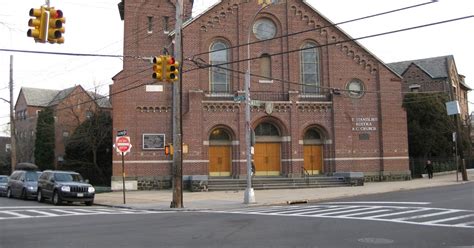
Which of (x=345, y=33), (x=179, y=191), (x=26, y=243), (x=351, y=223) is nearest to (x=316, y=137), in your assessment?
(x=345, y=33)

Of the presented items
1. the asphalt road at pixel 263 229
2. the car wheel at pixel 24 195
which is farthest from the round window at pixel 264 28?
the asphalt road at pixel 263 229

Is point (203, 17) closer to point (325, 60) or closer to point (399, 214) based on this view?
point (325, 60)

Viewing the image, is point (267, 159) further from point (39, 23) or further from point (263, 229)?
point (39, 23)

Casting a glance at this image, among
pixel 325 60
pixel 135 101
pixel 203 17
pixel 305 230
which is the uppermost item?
pixel 203 17

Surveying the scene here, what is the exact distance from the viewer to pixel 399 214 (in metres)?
16.2

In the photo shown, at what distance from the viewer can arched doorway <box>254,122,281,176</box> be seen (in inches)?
1442

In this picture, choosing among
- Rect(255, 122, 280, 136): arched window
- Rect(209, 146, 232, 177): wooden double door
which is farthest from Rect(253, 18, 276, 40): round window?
Rect(209, 146, 232, 177): wooden double door

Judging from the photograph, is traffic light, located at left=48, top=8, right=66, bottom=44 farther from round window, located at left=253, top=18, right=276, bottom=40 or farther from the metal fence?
the metal fence

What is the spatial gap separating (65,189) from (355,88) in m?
23.1

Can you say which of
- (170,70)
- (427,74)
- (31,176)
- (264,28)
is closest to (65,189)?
(31,176)

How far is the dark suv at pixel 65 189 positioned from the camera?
79.5 ft

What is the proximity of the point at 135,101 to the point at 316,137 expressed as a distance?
1367 cm

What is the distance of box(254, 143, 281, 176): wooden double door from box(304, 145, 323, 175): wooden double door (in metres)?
2.20

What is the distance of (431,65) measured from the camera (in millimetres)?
60188
